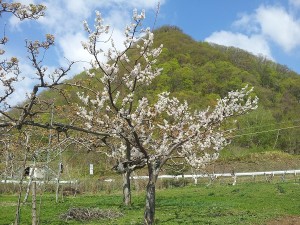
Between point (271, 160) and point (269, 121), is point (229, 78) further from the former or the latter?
point (271, 160)

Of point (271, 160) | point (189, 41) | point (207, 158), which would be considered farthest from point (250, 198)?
point (189, 41)

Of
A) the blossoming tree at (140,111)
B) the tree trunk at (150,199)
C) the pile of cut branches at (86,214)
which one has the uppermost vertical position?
the blossoming tree at (140,111)

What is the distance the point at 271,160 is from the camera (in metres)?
44.8

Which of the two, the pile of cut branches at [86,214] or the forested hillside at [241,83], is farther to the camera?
the forested hillside at [241,83]

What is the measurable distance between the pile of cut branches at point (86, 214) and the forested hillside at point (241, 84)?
2888cm

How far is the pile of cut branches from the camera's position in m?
13.6

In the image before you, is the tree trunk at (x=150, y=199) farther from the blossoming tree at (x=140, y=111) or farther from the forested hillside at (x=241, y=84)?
the forested hillside at (x=241, y=84)

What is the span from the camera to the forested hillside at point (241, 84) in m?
54.8

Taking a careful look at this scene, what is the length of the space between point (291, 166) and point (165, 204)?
2584 centimetres

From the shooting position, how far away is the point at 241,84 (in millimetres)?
58906

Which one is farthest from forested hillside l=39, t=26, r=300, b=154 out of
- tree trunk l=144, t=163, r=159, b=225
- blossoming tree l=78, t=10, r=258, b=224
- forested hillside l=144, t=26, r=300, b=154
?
tree trunk l=144, t=163, r=159, b=225

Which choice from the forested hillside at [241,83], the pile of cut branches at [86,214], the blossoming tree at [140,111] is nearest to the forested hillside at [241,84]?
the forested hillside at [241,83]

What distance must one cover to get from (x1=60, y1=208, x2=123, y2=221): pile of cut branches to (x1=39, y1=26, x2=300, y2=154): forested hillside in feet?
94.7

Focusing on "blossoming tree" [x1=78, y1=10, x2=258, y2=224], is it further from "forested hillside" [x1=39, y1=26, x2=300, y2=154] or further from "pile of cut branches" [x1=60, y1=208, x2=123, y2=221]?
"forested hillside" [x1=39, y1=26, x2=300, y2=154]
